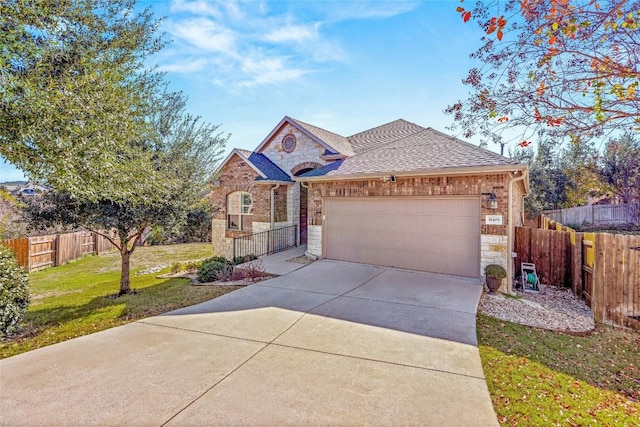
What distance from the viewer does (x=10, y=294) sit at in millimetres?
5148

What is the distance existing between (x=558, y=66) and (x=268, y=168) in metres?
11.6

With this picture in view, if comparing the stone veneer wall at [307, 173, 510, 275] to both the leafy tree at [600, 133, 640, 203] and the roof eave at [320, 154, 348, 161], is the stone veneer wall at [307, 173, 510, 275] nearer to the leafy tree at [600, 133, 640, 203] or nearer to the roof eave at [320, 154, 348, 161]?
the roof eave at [320, 154, 348, 161]

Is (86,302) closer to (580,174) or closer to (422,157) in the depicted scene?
(422,157)

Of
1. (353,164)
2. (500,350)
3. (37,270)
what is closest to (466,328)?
(500,350)

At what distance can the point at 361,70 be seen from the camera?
34.0 feet

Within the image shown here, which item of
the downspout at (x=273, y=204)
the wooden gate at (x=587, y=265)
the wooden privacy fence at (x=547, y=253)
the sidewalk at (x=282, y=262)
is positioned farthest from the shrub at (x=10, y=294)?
the wooden privacy fence at (x=547, y=253)

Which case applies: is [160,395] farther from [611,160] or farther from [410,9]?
[611,160]

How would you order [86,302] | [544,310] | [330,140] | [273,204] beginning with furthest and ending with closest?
1. [330,140]
2. [273,204]
3. [86,302]
4. [544,310]

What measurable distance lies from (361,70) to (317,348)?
29.0ft

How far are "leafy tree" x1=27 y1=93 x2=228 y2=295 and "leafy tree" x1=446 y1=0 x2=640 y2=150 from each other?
6.99m

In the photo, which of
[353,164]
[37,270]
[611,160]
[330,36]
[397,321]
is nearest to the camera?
[397,321]

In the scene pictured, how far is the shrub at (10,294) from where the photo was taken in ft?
16.6

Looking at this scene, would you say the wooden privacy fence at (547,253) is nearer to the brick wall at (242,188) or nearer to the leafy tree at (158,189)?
the brick wall at (242,188)

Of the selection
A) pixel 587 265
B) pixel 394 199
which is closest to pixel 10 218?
pixel 394 199
